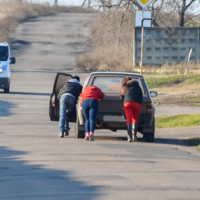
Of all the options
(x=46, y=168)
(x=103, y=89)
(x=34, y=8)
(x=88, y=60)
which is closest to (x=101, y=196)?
(x=46, y=168)

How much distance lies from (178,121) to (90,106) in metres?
5.06

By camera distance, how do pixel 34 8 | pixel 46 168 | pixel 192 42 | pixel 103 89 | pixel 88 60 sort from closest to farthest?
1. pixel 46 168
2. pixel 103 89
3. pixel 192 42
4. pixel 88 60
5. pixel 34 8

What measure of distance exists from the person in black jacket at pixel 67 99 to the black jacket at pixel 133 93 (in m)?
1.35

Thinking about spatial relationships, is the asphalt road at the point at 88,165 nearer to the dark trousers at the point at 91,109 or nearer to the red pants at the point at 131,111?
the dark trousers at the point at 91,109

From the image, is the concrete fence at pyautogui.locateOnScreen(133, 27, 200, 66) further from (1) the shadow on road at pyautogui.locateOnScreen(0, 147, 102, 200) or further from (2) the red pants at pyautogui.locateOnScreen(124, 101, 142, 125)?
(1) the shadow on road at pyautogui.locateOnScreen(0, 147, 102, 200)

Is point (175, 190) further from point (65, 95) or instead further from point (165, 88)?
point (165, 88)

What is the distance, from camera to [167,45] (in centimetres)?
3625

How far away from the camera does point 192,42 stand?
3606 cm

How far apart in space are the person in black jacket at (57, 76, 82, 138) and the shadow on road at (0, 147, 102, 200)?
11.9 feet

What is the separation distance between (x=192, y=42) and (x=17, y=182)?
31322 mm

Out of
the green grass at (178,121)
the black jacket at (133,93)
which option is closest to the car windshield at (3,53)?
the green grass at (178,121)

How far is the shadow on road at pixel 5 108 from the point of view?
16.0 metres

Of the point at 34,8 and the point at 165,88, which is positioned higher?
the point at 34,8

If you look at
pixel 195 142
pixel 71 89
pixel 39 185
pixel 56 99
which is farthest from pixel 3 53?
pixel 39 185
